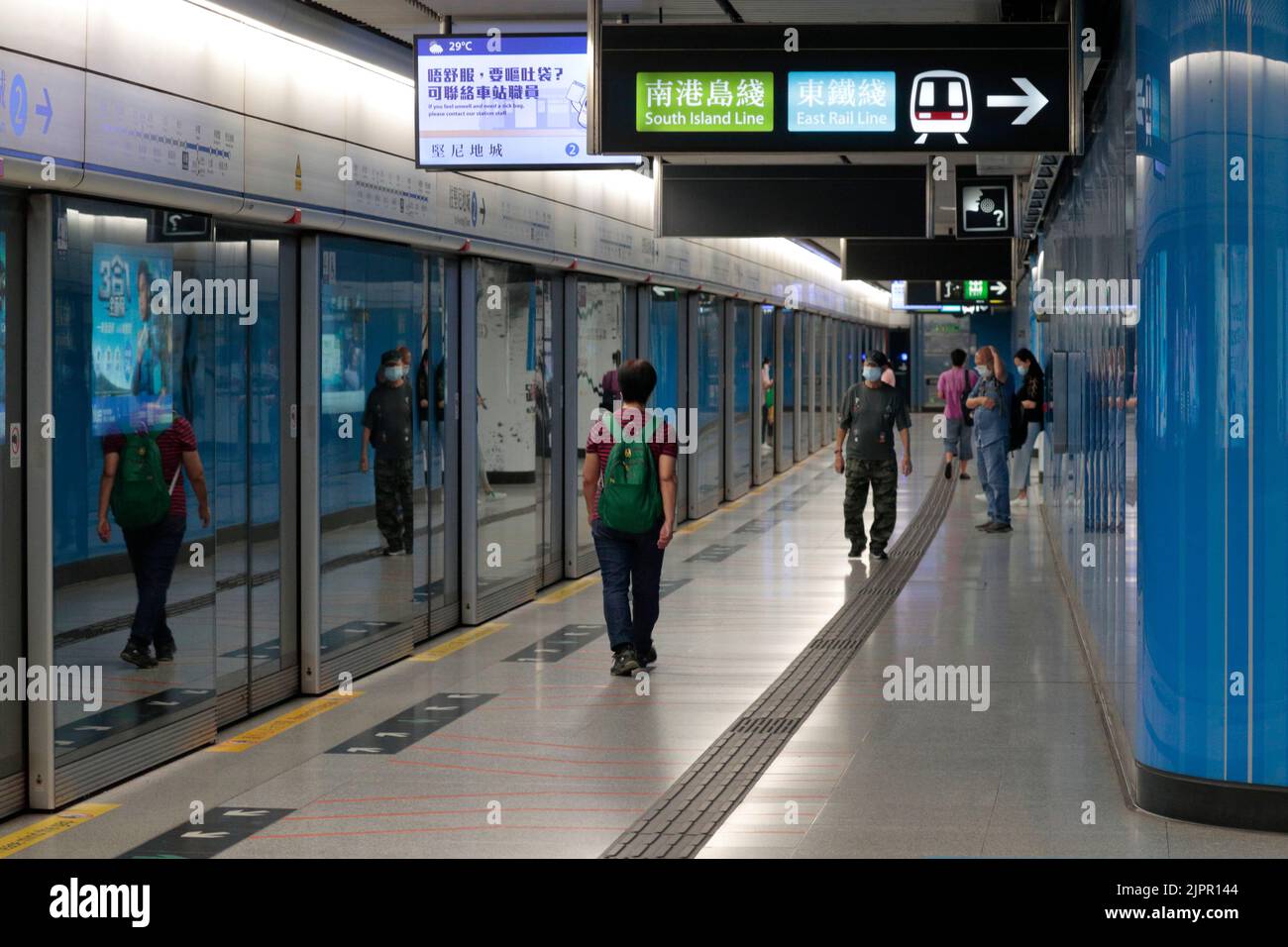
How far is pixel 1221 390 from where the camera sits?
5.32 metres

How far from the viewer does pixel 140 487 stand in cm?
630

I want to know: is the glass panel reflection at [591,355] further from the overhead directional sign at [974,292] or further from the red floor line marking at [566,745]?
the overhead directional sign at [974,292]

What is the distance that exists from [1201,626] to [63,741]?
3932mm

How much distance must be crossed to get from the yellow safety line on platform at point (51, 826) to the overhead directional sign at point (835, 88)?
3373mm

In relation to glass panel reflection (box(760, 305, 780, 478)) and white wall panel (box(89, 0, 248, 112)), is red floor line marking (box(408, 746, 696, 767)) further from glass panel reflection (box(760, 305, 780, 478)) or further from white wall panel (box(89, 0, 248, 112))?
glass panel reflection (box(760, 305, 780, 478))

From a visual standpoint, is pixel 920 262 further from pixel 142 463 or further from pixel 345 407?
pixel 142 463

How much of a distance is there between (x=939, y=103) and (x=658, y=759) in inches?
115

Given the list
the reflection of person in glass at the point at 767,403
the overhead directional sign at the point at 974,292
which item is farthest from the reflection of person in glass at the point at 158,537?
the reflection of person in glass at the point at 767,403

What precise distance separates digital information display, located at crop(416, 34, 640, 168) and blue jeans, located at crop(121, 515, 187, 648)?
2626mm

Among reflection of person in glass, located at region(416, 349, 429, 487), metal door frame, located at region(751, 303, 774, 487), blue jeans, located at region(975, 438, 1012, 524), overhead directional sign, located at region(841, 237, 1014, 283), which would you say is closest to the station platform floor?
reflection of person in glass, located at region(416, 349, 429, 487)

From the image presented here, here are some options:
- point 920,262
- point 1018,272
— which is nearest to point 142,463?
point 920,262

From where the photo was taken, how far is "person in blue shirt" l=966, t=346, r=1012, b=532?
49.8 feet
